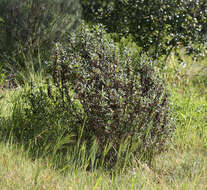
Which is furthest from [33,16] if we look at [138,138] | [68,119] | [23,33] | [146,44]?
[138,138]

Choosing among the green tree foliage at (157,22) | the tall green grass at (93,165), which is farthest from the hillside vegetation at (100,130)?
the green tree foliage at (157,22)

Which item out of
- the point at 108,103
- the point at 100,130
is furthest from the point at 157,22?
the point at 100,130

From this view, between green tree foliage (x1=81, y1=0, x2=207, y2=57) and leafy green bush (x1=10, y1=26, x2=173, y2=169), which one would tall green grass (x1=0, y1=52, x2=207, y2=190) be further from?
green tree foliage (x1=81, y1=0, x2=207, y2=57)

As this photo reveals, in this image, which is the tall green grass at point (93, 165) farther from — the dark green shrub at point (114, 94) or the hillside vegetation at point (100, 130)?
the dark green shrub at point (114, 94)

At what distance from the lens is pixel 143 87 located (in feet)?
10.3

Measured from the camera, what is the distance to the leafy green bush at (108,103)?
9.58ft

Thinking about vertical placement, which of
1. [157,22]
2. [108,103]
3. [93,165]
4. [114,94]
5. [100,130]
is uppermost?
[157,22]

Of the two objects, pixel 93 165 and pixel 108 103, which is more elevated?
pixel 108 103

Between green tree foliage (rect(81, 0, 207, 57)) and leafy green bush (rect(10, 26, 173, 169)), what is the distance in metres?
3.18

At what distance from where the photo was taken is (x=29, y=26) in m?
6.00

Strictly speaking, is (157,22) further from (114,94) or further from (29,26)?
(114,94)

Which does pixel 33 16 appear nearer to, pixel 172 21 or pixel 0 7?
pixel 0 7

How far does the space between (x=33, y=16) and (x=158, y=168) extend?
417 cm

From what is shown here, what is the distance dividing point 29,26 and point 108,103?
370cm
